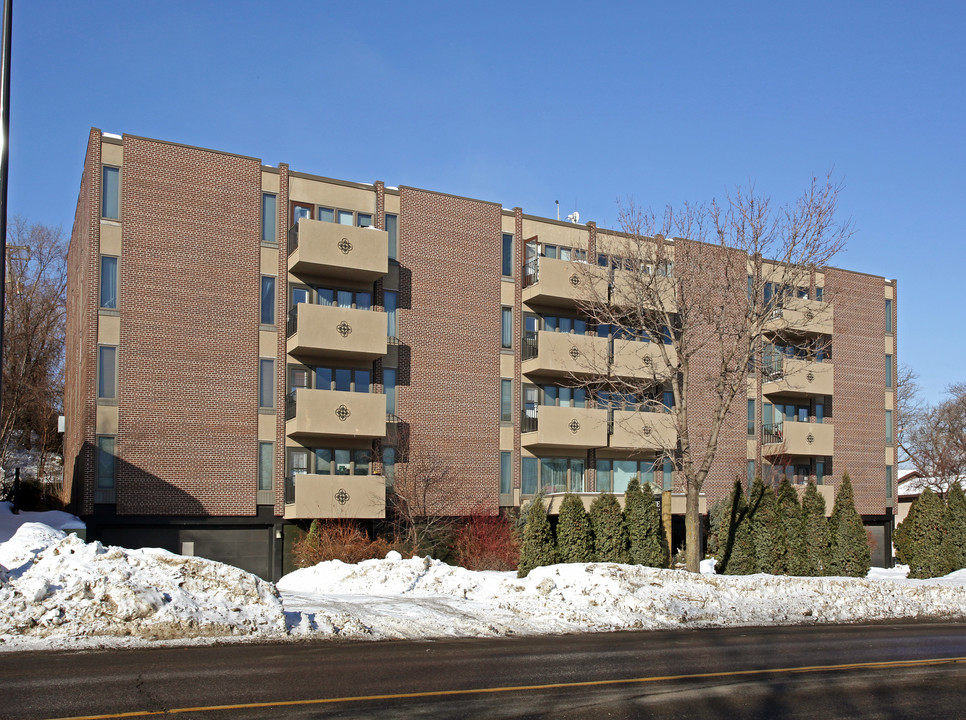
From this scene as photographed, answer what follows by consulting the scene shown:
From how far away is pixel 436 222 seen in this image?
1491 inches

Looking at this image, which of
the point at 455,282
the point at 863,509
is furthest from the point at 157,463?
the point at 863,509

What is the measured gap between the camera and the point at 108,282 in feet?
106

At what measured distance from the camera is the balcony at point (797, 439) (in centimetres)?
4338

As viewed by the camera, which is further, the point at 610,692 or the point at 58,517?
the point at 58,517

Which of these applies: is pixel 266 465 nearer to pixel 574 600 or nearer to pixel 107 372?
pixel 107 372

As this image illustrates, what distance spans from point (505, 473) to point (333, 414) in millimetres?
8333

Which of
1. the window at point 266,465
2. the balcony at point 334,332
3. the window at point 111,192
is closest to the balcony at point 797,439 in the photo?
the balcony at point 334,332

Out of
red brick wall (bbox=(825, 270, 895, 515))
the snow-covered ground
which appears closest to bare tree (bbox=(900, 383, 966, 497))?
red brick wall (bbox=(825, 270, 895, 515))

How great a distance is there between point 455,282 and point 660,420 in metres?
10.1

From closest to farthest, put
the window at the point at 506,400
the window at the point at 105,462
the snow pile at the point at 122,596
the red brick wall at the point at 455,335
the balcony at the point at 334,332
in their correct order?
the snow pile at the point at 122,596, the window at the point at 105,462, the balcony at the point at 334,332, the red brick wall at the point at 455,335, the window at the point at 506,400

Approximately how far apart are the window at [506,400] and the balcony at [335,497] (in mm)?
6486

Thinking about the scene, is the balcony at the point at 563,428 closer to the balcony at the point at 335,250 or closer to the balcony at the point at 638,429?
the balcony at the point at 638,429

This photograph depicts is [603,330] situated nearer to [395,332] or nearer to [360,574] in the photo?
[395,332]

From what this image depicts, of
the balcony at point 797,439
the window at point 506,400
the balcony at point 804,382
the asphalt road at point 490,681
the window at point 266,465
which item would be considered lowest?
the asphalt road at point 490,681
